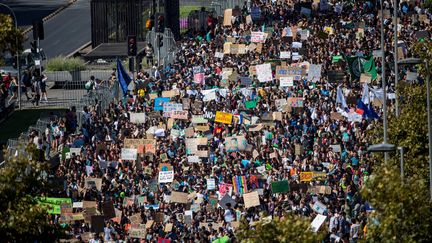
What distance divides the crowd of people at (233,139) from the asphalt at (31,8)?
30606 millimetres

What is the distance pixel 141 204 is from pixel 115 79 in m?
12.9

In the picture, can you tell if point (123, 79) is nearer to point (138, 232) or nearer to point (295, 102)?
point (295, 102)

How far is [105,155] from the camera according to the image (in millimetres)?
52750

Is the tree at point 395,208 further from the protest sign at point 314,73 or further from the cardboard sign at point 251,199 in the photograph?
the protest sign at point 314,73

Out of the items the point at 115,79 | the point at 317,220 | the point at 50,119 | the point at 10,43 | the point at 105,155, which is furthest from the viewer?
the point at 115,79

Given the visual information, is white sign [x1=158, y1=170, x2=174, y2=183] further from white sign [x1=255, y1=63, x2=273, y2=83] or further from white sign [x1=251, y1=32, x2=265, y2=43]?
white sign [x1=251, y1=32, x2=265, y2=43]

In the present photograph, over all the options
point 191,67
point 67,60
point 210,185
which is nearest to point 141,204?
point 210,185

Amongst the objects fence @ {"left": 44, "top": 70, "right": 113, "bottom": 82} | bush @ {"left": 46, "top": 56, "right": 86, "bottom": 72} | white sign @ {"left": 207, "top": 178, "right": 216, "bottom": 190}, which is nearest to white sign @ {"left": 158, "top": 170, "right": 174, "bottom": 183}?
white sign @ {"left": 207, "top": 178, "right": 216, "bottom": 190}

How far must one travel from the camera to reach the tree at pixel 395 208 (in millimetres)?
32344

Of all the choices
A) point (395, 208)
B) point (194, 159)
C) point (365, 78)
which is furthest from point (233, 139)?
point (395, 208)

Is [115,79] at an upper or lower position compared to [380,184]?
lower

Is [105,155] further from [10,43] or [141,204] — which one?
[10,43]

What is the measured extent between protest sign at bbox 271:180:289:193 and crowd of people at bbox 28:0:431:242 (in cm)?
3

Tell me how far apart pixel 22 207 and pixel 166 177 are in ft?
54.7
